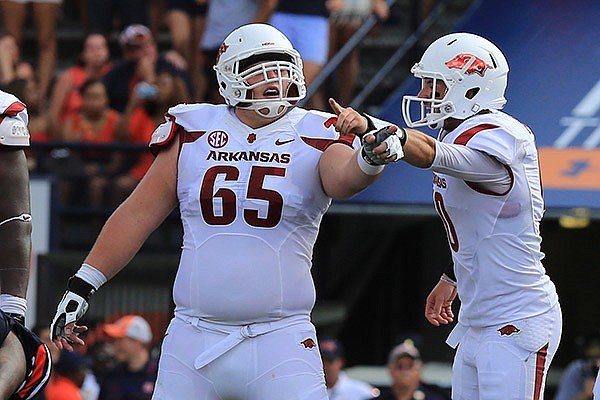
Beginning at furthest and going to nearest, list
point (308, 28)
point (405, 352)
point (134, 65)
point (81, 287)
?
point (134, 65)
point (308, 28)
point (405, 352)
point (81, 287)

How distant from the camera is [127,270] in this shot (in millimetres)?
10719

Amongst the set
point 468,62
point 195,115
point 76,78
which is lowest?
point 195,115

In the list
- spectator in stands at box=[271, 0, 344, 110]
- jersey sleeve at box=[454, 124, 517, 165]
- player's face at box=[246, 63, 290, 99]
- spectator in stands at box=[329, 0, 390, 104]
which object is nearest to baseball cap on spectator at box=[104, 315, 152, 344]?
spectator in stands at box=[271, 0, 344, 110]

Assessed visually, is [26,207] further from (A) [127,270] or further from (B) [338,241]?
(B) [338,241]

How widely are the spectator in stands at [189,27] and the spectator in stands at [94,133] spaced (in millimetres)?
867

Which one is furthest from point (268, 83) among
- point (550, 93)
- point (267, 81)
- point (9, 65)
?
point (9, 65)

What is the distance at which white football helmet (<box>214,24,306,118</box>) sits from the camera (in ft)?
19.4

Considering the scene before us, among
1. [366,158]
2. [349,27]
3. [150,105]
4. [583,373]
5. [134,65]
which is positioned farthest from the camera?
[349,27]

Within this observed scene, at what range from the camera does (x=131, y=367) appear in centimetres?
971

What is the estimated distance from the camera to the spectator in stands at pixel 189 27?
38.7 ft

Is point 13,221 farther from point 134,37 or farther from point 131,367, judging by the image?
point 134,37

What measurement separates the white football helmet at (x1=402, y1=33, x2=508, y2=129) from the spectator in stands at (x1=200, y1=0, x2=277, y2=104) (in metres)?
5.09

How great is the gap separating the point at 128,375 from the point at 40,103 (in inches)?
104

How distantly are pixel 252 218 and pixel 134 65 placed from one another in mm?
5763
